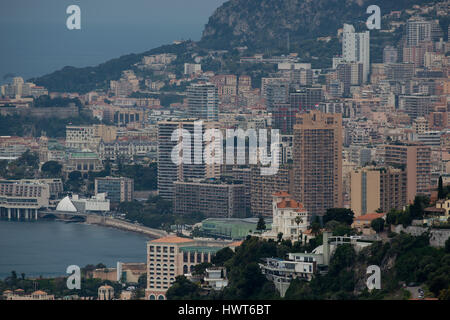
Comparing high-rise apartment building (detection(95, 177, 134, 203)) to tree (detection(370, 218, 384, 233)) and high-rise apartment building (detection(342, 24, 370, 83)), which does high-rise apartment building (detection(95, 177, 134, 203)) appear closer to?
high-rise apartment building (detection(342, 24, 370, 83))

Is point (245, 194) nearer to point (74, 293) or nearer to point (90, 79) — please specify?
point (74, 293)

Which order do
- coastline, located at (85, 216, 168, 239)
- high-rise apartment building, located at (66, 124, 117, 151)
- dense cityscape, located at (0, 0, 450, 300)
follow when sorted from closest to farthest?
dense cityscape, located at (0, 0, 450, 300) < coastline, located at (85, 216, 168, 239) < high-rise apartment building, located at (66, 124, 117, 151)

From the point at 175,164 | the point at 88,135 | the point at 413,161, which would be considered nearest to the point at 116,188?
the point at 175,164

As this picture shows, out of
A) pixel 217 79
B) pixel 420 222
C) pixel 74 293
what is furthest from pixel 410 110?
pixel 420 222

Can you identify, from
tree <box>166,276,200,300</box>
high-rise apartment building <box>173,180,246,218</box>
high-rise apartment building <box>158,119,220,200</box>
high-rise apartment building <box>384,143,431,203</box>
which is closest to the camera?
tree <box>166,276,200,300</box>

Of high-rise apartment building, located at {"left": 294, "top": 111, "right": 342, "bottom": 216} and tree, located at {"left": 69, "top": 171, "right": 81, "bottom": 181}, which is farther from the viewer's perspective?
tree, located at {"left": 69, "top": 171, "right": 81, "bottom": 181}

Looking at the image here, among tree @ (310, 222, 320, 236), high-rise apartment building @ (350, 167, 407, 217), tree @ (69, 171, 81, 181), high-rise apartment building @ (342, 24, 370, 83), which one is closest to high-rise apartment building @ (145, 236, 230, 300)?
high-rise apartment building @ (350, 167, 407, 217)
